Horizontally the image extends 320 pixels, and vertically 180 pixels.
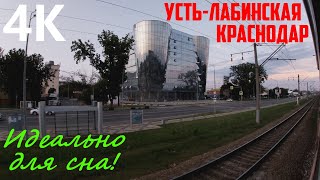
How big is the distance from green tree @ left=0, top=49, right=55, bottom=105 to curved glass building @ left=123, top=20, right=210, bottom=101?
40.6m

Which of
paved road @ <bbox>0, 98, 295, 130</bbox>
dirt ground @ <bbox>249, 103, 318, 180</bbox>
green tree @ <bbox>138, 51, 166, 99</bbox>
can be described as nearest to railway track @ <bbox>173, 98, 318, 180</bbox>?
dirt ground @ <bbox>249, 103, 318, 180</bbox>

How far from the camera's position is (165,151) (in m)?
15.5

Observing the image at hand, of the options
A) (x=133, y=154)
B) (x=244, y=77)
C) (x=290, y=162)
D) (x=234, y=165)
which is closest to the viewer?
(x=234, y=165)

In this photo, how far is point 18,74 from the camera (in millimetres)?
67188

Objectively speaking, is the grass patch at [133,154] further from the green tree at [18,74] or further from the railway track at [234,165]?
the green tree at [18,74]

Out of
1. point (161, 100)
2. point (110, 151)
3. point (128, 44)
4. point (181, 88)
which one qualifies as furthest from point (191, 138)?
point (181, 88)

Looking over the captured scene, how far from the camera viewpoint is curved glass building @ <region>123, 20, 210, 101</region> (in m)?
108

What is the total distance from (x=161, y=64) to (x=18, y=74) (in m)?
55.6

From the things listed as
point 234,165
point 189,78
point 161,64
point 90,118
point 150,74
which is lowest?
point 234,165

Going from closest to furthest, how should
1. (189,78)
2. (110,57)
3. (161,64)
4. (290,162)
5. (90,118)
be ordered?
(290,162) < (90,118) < (110,57) < (161,64) < (189,78)

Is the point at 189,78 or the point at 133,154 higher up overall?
the point at 189,78

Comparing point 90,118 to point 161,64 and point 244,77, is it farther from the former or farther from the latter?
point 244,77

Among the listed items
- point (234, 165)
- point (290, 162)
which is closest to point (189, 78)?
point (290, 162)

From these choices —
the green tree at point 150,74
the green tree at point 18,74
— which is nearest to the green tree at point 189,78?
the green tree at point 150,74
